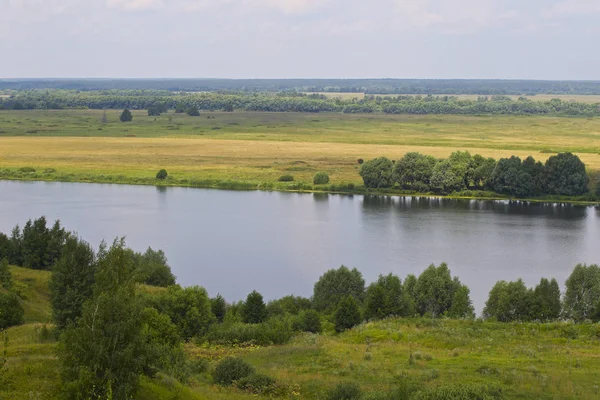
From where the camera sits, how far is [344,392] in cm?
1144

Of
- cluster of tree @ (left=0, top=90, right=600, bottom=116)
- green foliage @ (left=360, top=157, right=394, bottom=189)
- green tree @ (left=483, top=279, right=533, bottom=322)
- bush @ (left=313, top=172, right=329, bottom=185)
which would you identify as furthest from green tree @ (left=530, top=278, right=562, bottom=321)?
cluster of tree @ (left=0, top=90, right=600, bottom=116)

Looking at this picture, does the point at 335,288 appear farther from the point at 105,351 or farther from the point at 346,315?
the point at 105,351

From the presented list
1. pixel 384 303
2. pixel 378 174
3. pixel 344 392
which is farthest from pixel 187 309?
pixel 378 174

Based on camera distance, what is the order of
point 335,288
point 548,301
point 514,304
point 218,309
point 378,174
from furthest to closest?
point 378,174
point 335,288
point 548,301
point 514,304
point 218,309

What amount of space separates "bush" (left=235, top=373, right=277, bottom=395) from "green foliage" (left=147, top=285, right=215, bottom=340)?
19.2ft

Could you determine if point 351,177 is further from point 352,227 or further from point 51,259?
point 51,259

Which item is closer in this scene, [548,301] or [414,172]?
[548,301]

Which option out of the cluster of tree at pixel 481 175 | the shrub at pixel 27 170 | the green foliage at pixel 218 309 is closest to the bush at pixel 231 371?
the green foliage at pixel 218 309

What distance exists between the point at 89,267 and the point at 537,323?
12039 millimetres

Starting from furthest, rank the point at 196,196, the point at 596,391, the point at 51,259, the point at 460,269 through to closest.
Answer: the point at 196,196 → the point at 460,269 → the point at 51,259 → the point at 596,391

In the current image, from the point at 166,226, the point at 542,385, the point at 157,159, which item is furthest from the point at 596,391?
the point at 157,159

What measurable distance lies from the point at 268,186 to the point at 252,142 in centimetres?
2411

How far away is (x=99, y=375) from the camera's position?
31.6 feet

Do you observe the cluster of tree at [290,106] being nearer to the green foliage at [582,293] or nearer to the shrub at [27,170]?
the shrub at [27,170]
